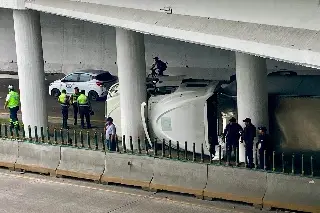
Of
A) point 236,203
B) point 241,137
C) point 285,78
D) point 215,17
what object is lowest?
point 236,203

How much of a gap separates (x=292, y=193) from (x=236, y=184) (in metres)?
1.54

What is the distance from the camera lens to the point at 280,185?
1944cm

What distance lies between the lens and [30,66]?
25.9m

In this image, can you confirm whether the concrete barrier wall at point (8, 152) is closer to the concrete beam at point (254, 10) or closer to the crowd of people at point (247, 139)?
the concrete beam at point (254, 10)

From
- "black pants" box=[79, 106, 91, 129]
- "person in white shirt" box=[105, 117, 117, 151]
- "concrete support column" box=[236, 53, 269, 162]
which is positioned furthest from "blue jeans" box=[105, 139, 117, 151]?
"concrete support column" box=[236, 53, 269, 162]

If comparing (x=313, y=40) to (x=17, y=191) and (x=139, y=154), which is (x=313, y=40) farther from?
(x=17, y=191)

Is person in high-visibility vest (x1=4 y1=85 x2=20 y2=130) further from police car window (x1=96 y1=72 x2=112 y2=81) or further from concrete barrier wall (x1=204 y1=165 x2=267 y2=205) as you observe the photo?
concrete barrier wall (x1=204 y1=165 x2=267 y2=205)

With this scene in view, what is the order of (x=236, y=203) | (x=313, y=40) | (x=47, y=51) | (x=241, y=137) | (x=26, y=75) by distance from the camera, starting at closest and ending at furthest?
(x=313, y=40), (x=236, y=203), (x=241, y=137), (x=26, y=75), (x=47, y=51)

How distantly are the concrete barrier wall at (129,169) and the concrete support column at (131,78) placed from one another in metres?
2.25

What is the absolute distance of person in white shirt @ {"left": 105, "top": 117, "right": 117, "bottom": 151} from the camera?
23547 millimetres

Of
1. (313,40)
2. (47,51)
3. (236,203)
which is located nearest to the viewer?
(313,40)

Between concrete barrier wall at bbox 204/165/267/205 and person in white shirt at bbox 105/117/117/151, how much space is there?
4.01 metres

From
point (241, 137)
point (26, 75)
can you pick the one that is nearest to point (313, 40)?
point (241, 137)

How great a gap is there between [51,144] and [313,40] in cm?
1107
